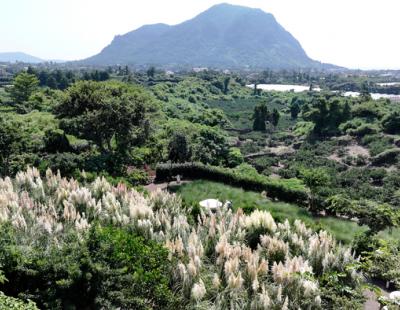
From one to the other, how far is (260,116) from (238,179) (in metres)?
44.4

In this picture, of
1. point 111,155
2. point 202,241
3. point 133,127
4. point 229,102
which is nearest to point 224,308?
point 202,241

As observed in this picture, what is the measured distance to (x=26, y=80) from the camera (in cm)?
5444

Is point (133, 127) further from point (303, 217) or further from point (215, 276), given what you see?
point (215, 276)

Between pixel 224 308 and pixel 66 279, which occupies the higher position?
pixel 66 279

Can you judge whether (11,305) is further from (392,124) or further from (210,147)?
(392,124)

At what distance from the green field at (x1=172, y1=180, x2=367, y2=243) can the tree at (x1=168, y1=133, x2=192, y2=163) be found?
116 inches

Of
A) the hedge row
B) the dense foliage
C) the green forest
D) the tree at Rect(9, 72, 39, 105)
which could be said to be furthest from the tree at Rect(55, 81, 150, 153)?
the tree at Rect(9, 72, 39, 105)

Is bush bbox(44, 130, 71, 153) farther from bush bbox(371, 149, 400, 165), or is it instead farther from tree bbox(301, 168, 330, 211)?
bush bbox(371, 149, 400, 165)

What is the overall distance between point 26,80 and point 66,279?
5359cm

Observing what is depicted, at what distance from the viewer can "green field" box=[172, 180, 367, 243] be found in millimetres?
11617

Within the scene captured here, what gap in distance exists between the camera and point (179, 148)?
61.4ft

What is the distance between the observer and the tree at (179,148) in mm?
18703

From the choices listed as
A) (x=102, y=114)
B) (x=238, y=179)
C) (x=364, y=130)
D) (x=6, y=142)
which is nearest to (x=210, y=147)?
(x=102, y=114)

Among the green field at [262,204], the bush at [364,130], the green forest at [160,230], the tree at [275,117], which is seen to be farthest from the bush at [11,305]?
the tree at [275,117]
